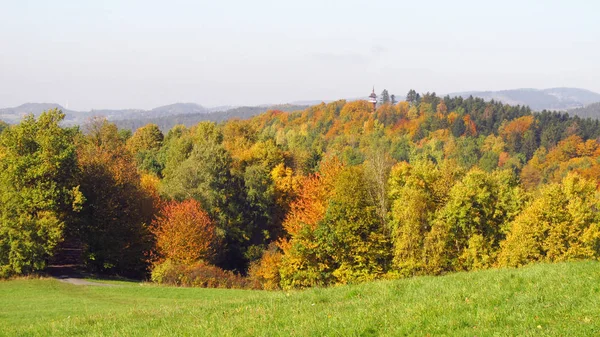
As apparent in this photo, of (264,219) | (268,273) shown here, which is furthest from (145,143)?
(268,273)

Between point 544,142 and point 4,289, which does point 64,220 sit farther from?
point 544,142

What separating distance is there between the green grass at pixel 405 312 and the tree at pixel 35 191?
28.3 m

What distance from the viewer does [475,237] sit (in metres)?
40.0

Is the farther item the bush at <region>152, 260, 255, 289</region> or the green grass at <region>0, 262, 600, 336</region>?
the bush at <region>152, 260, 255, 289</region>

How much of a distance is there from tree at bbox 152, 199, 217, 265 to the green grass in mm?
31877

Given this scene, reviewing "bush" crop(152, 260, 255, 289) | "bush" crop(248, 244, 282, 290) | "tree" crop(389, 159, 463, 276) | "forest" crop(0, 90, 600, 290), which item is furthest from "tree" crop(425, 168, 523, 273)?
"bush" crop(152, 260, 255, 289)

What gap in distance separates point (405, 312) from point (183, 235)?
37617 millimetres

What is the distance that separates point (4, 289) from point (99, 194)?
1423cm

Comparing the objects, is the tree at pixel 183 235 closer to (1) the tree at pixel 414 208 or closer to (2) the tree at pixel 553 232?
(1) the tree at pixel 414 208

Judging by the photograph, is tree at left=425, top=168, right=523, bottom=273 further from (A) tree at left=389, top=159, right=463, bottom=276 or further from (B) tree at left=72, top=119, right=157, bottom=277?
(B) tree at left=72, top=119, right=157, bottom=277

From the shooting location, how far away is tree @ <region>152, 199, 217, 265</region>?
4716 cm

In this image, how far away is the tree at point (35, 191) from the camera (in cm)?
4031

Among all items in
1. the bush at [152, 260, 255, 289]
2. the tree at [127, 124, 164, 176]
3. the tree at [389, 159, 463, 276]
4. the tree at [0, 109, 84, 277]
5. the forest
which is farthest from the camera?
the tree at [127, 124, 164, 176]

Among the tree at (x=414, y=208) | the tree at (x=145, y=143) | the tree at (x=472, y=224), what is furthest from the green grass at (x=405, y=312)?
the tree at (x=145, y=143)
